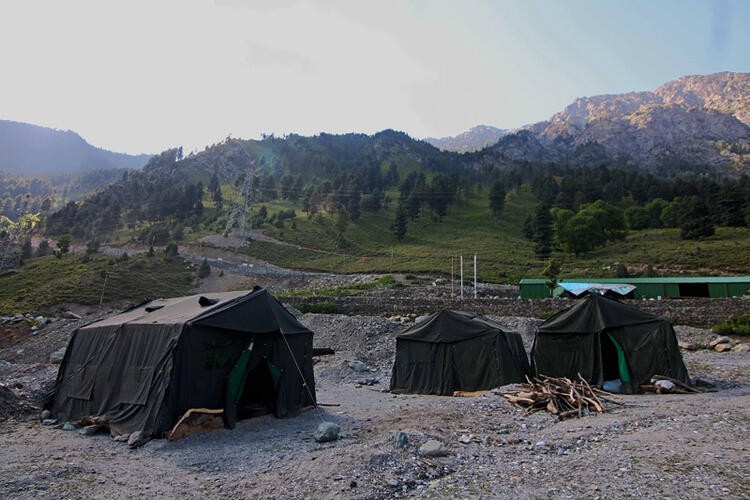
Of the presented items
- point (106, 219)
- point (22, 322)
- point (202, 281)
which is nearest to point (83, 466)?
point (22, 322)

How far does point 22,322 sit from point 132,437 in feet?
127

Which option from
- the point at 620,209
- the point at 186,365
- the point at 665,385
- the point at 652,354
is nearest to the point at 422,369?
the point at 652,354

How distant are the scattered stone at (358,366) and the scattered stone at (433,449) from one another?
12715mm

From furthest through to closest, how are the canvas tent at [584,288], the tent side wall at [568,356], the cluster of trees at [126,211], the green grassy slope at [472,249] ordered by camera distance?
the cluster of trees at [126,211] → the green grassy slope at [472,249] → the canvas tent at [584,288] → the tent side wall at [568,356]

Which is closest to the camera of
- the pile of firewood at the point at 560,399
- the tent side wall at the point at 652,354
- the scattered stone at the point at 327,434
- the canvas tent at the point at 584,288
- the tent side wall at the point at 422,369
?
the scattered stone at the point at 327,434

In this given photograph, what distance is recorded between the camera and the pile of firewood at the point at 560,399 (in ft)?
35.2

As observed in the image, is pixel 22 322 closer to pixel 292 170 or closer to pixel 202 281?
pixel 202 281

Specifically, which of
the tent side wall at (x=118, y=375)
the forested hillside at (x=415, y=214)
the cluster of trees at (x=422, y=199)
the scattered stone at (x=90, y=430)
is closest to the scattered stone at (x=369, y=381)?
the tent side wall at (x=118, y=375)

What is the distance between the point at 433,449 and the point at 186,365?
575 centimetres

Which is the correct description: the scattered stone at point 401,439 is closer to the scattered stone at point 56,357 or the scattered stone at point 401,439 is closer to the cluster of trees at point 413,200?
the scattered stone at point 56,357

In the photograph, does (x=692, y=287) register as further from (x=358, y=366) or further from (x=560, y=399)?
(x=560, y=399)

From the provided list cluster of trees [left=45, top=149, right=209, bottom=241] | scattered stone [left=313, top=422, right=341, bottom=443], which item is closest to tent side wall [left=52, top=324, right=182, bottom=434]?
scattered stone [left=313, top=422, right=341, bottom=443]

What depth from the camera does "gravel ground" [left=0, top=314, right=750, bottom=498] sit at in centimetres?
632

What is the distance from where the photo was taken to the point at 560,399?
37.4 ft
